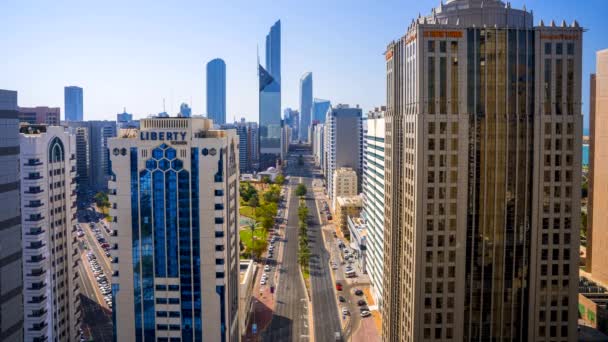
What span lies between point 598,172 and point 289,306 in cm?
5588

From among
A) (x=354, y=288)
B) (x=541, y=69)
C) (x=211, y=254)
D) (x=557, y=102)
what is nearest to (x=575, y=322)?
(x=557, y=102)

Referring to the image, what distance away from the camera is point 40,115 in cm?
17312

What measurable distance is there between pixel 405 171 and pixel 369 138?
44.0 meters

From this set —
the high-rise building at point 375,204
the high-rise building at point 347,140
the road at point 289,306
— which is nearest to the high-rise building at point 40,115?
the high-rise building at point 347,140

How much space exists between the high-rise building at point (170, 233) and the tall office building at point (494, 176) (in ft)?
69.3

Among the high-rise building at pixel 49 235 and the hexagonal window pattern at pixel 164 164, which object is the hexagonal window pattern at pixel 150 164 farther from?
the high-rise building at pixel 49 235

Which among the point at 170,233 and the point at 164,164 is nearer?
the point at 164,164

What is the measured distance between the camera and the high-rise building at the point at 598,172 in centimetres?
7294

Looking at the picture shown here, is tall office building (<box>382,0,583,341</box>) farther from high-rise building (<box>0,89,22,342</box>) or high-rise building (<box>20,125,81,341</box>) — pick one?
high-rise building (<box>20,125,81,341</box>)

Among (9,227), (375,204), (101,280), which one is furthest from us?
(101,280)

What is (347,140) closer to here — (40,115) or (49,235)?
(40,115)

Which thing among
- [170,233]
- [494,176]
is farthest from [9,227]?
[494,176]

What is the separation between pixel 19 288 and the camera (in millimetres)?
28969

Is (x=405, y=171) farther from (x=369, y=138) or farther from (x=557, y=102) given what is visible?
(x=369, y=138)
